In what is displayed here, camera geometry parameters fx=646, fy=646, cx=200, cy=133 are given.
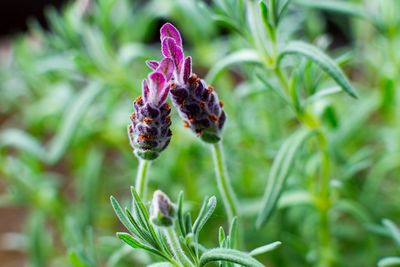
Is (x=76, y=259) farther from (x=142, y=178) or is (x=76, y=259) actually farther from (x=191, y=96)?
(x=191, y=96)

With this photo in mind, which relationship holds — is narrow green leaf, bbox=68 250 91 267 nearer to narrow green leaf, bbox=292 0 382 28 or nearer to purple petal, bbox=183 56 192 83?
purple petal, bbox=183 56 192 83

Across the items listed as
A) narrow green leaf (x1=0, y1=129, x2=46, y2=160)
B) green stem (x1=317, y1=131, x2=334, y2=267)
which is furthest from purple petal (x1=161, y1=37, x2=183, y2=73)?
narrow green leaf (x1=0, y1=129, x2=46, y2=160)

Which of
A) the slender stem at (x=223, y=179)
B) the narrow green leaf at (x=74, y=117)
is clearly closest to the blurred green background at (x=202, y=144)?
the narrow green leaf at (x=74, y=117)

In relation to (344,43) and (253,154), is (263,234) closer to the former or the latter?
(253,154)

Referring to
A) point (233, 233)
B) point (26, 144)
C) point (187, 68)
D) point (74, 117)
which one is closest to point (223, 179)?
point (233, 233)

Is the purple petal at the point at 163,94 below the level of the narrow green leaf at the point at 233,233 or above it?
above

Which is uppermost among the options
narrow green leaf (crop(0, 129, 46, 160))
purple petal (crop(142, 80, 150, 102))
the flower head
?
narrow green leaf (crop(0, 129, 46, 160))

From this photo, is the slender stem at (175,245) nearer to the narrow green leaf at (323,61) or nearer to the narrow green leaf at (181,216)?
the narrow green leaf at (181,216)
